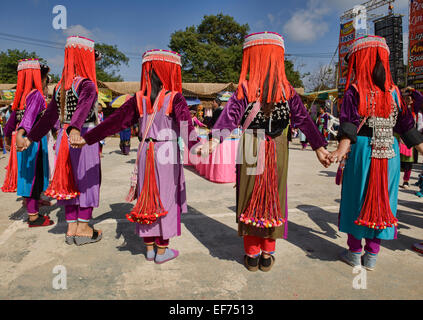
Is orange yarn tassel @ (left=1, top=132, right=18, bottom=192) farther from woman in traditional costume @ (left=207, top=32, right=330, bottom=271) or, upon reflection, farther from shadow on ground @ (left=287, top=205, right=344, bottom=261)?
shadow on ground @ (left=287, top=205, right=344, bottom=261)

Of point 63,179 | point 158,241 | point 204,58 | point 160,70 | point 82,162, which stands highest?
point 204,58

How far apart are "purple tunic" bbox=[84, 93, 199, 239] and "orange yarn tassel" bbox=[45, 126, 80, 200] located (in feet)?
1.78

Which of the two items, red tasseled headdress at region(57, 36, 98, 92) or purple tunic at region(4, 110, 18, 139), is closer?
red tasseled headdress at region(57, 36, 98, 92)

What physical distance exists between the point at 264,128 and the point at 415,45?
485 inches

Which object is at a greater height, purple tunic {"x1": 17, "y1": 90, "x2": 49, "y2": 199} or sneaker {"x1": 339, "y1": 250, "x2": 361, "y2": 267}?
purple tunic {"x1": 17, "y1": 90, "x2": 49, "y2": 199}

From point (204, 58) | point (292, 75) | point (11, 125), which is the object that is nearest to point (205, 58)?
point (204, 58)

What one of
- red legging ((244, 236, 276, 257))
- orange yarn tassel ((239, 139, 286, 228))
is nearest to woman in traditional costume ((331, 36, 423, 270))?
orange yarn tassel ((239, 139, 286, 228))

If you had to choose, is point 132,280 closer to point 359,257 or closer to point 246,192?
point 246,192

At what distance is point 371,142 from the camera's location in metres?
2.61

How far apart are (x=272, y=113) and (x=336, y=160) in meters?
0.71

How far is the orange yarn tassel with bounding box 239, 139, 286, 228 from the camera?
8.16ft

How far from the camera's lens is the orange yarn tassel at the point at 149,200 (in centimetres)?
267

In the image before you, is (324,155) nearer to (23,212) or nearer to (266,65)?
(266,65)
